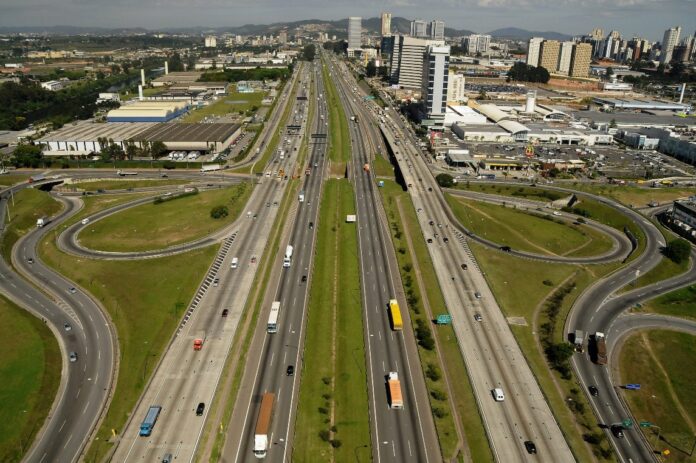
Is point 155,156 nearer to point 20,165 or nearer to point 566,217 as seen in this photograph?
point 20,165

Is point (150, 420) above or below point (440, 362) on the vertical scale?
above

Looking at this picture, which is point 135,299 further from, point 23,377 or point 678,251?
point 678,251

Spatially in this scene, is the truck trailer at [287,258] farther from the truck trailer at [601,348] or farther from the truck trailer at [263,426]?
the truck trailer at [601,348]

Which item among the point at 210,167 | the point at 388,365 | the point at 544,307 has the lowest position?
the point at 388,365

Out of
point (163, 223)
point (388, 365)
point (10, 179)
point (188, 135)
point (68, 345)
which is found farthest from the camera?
point (188, 135)

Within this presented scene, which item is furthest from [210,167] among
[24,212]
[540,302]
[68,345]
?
[540,302]

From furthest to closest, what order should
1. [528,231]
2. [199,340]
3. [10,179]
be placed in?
[10,179]
[528,231]
[199,340]
